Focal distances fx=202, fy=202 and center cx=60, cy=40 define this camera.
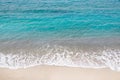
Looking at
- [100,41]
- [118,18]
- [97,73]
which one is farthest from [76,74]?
[118,18]

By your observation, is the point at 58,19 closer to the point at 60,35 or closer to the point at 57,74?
the point at 60,35

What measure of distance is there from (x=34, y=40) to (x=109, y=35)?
8.95ft

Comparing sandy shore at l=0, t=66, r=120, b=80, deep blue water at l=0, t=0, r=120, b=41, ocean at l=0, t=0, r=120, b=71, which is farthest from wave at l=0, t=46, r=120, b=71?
deep blue water at l=0, t=0, r=120, b=41

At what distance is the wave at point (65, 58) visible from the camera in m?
5.25

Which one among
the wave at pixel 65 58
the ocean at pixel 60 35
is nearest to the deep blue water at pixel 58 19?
the ocean at pixel 60 35

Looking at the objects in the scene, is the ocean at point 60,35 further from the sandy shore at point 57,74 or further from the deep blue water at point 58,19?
the sandy shore at point 57,74

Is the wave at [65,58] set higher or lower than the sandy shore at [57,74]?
higher

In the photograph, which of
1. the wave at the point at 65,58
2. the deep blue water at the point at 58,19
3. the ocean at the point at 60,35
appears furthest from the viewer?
the deep blue water at the point at 58,19

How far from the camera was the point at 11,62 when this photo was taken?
5391 millimetres

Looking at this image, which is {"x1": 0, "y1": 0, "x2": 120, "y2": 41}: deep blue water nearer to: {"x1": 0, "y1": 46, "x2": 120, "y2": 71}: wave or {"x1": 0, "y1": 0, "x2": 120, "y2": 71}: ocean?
{"x1": 0, "y1": 0, "x2": 120, "y2": 71}: ocean

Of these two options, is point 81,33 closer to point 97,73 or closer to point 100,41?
point 100,41

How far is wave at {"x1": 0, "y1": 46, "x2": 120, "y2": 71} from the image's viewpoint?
17.2ft

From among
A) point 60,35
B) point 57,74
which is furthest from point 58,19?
point 57,74

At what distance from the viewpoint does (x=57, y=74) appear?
4.85 meters
